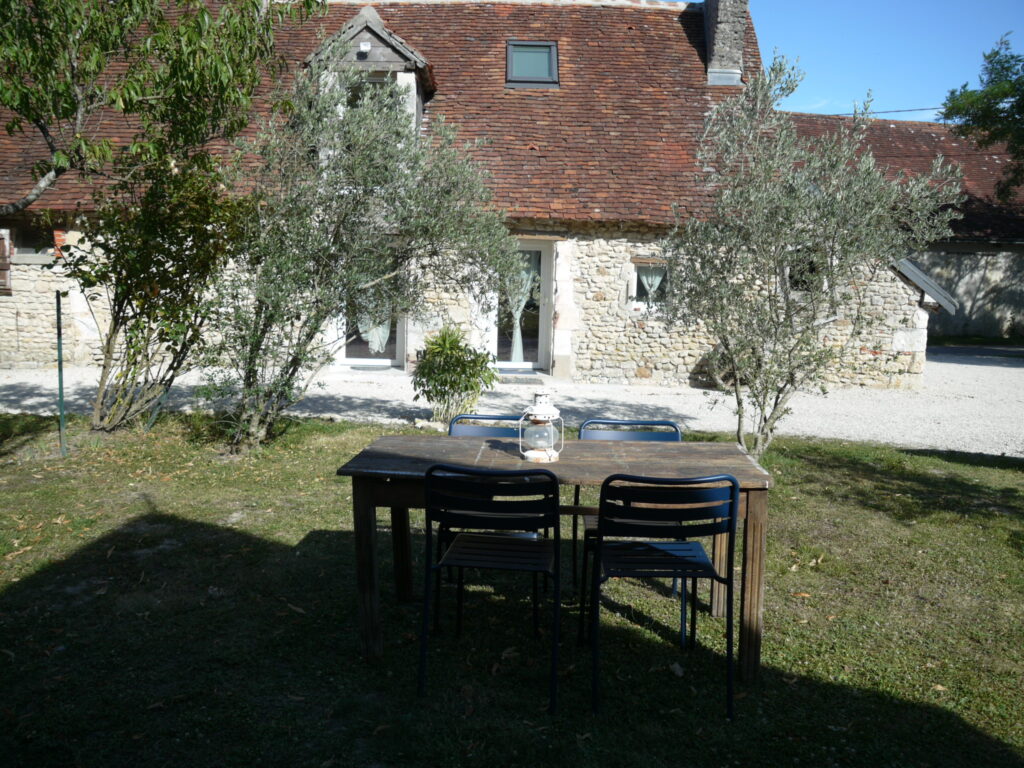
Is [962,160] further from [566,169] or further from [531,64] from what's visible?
[566,169]

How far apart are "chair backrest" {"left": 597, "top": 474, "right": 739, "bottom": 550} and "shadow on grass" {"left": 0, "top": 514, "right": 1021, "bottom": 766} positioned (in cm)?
73

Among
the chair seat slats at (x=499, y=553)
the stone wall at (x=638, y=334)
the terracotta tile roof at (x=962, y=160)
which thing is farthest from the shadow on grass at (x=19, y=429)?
the terracotta tile roof at (x=962, y=160)

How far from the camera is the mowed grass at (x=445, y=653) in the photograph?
3197 millimetres

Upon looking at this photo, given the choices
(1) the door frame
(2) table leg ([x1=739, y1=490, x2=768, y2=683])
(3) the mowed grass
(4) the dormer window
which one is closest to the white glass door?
(1) the door frame

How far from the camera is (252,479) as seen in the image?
6.91 metres

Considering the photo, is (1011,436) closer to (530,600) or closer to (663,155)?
(663,155)

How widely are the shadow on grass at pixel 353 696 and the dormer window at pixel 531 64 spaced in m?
11.4

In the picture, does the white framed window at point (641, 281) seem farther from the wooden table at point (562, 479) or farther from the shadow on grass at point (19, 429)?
the wooden table at point (562, 479)

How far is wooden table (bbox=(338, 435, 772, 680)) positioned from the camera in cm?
367

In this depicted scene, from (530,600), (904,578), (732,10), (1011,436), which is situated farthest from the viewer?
(732,10)

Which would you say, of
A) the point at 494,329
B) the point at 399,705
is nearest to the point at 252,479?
the point at 399,705

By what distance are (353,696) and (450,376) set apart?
570 cm

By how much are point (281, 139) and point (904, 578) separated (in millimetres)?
5849

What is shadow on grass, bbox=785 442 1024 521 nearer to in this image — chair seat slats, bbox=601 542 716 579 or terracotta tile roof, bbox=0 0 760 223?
chair seat slats, bbox=601 542 716 579
